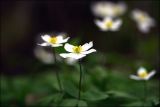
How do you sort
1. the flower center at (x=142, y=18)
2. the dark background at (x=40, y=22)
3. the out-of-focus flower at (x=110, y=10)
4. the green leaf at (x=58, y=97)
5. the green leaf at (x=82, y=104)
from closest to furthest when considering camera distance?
the green leaf at (x=82, y=104), the green leaf at (x=58, y=97), the flower center at (x=142, y=18), the out-of-focus flower at (x=110, y=10), the dark background at (x=40, y=22)

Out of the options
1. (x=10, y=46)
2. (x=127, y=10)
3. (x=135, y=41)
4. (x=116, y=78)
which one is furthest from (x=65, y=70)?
(x=10, y=46)

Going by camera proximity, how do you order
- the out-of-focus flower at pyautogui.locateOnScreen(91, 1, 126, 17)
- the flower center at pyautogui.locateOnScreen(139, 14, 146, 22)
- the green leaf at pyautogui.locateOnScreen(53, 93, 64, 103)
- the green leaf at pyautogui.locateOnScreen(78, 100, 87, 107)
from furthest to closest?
the out-of-focus flower at pyautogui.locateOnScreen(91, 1, 126, 17), the flower center at pyautogui.locateOnScreen(139, 14, 146, 22), the green leaf at pyautogui.locateOnScreen(53, 93, 64, 103), the green leaf at pyautogui.locateOnScreen(78, 100, 87, 107)

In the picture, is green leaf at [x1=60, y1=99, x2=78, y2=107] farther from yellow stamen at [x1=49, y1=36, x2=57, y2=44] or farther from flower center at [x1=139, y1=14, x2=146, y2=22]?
flower center at [x1=139, y1=14, x2=146, y2=22]

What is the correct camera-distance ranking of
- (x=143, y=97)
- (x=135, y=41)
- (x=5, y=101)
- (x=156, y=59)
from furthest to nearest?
(x=135, y=41), (x=156, y=59), (x=5, y=101), (x=143, y=97)

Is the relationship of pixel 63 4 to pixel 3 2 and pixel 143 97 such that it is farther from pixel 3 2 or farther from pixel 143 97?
pixel 143 97

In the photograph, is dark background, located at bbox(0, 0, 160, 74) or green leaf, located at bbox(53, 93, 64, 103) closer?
green leaf, located at bbox(53, 93, 64, 103)

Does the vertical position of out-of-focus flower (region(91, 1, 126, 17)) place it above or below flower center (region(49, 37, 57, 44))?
below

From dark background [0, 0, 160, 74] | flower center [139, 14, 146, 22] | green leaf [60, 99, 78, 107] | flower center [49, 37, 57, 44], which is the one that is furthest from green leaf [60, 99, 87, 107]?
dark background [0, 0, 160, 74]

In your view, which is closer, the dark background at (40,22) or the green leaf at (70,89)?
the green leaf at (70,89)

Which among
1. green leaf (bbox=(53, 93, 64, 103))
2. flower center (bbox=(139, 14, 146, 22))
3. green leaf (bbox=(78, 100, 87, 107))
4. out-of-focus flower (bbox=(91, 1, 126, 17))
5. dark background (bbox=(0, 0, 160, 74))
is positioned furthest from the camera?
dark background (bbox=(0, 0, 160, 74))

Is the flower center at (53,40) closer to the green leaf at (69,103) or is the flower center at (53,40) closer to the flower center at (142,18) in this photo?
the green leaf at (69,103)

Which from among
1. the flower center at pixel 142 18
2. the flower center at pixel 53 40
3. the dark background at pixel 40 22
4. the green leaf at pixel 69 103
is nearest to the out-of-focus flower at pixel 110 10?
the flower center at pixel 142 18
